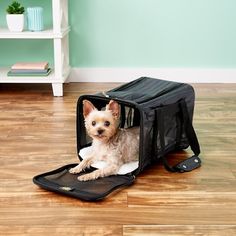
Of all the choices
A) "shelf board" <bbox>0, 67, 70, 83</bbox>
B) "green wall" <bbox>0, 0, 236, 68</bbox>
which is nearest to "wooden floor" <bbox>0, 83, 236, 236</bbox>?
"shelf board" <bbox>0, 67, 70, 83</bbox>

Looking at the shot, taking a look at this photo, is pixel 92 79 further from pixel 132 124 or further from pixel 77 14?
pixel 132 124

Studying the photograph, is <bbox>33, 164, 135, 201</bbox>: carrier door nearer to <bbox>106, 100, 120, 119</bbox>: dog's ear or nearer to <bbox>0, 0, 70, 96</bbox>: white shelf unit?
<bbox>106, 100, 120, 119</bbox>: dog's ear

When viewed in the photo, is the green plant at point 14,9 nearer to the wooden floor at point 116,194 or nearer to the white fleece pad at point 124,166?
the wooden floor at point 116,194

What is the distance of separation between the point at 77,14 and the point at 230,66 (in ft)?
4.01

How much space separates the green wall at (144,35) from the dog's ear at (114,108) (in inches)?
64.4

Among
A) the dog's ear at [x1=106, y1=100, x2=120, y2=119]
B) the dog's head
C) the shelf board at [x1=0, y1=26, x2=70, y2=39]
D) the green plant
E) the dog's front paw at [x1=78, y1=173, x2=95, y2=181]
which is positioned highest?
the green plant

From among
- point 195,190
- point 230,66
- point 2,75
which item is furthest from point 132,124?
point 230,66

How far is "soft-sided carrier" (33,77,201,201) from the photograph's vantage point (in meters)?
1.60

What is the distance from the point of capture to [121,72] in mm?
3287

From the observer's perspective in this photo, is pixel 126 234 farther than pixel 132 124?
No

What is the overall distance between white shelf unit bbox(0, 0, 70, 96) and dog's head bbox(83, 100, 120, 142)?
1226 millimetres

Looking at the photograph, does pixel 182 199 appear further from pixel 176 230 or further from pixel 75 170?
pixel 75 170

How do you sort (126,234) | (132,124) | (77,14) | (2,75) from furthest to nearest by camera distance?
(77,14), (2,75), (132,124), (126,234)

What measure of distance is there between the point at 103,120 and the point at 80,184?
0.26 meters
